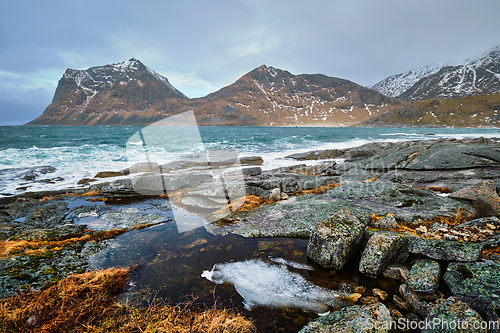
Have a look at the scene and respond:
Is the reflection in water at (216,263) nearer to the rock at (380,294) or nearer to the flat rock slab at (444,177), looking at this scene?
the rock at (380,294)

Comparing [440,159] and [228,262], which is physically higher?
[440,159]

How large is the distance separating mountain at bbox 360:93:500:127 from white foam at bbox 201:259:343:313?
217238 millimetres

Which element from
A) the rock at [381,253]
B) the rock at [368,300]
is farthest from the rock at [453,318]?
the rock at [381,253]

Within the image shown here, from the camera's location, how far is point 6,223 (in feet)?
27.8

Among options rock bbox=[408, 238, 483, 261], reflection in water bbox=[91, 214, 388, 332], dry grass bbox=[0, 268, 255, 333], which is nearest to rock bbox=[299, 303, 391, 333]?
reflection in water bbox=[91, 214, 388, 332]

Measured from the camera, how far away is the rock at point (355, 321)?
10.9 ft

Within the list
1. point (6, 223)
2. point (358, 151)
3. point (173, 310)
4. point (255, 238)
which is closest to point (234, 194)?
point (255, 238)

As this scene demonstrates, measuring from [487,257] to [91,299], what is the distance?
826 cm

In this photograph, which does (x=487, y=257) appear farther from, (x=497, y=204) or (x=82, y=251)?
(x=82, y=251)

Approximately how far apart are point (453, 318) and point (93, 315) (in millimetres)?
5804

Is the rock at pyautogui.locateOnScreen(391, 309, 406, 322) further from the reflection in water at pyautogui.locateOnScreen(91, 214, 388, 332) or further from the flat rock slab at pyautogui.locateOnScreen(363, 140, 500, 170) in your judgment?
the flat rock slab at pyautogui.locateOnScreen(363, 140, 500, 170)

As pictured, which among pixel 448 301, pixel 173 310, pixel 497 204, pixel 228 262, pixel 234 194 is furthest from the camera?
pixel 234 194

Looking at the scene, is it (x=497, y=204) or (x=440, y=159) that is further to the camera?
(x=440, y=159)

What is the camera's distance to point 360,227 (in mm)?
5836
